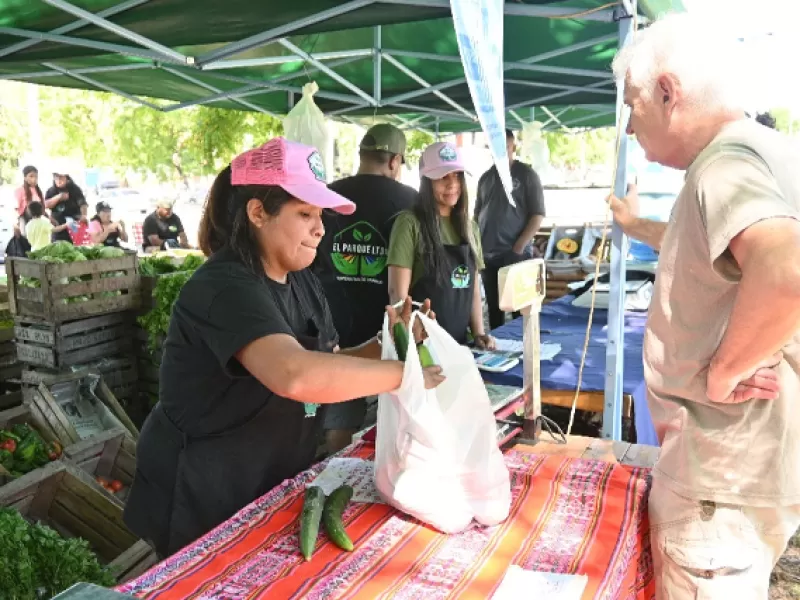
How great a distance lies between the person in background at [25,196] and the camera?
816cm

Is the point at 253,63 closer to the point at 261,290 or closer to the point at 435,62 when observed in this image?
the point at 435,62

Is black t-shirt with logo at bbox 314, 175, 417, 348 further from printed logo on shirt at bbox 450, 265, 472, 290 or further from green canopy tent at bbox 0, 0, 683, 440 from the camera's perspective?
green canopy tent at bbox 0, 0, 683, 440

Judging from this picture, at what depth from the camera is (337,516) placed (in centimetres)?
153

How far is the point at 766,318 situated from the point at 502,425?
1037 mm

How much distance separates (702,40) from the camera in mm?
1433

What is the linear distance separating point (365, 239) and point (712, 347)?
2.39m

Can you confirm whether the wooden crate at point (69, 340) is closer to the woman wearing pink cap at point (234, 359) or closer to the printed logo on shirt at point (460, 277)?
the printed logo on shirt at point (460, 277)

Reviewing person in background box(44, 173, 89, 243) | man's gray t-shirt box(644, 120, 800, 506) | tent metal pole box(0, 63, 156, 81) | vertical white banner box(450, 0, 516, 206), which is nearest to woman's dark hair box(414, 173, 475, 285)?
vertical white banner box(450, 0, 516, 206)

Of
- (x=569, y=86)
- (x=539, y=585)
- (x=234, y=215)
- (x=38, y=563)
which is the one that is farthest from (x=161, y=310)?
(x=539, y=585)

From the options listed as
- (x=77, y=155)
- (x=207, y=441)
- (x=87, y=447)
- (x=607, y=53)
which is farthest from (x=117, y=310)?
(x=77, y=155)

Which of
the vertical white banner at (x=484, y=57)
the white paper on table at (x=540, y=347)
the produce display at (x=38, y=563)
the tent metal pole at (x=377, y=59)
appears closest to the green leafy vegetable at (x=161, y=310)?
the tent metal pole at (x=377, y=59)

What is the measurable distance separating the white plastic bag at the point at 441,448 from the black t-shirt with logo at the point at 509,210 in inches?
167

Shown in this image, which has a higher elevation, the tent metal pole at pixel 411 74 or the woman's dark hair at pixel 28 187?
the tent metal pole at pixel 411 74

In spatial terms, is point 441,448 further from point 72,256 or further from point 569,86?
point 569,86
